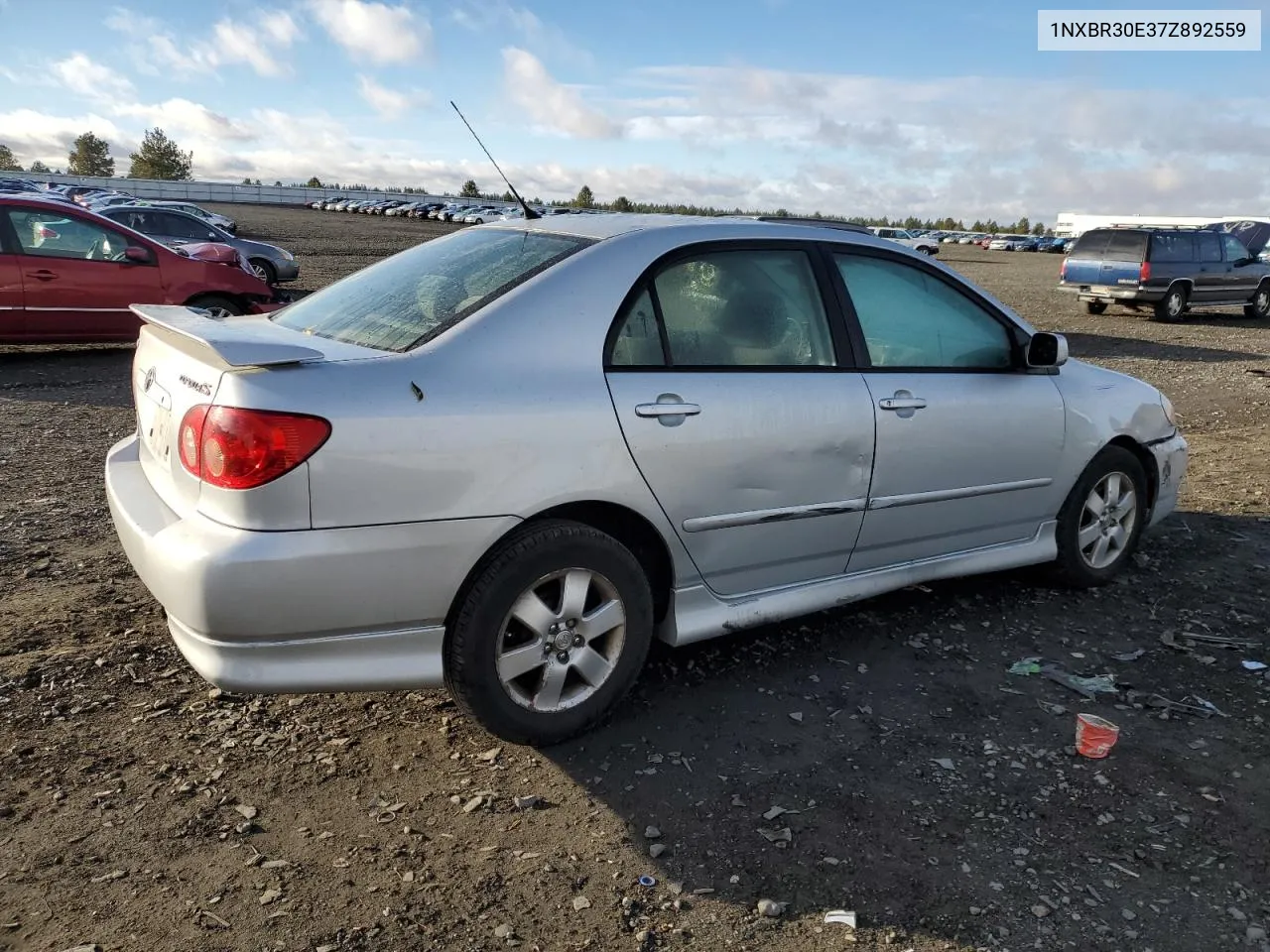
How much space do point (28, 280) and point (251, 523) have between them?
865 centimetres

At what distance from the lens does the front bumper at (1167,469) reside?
5055 mm

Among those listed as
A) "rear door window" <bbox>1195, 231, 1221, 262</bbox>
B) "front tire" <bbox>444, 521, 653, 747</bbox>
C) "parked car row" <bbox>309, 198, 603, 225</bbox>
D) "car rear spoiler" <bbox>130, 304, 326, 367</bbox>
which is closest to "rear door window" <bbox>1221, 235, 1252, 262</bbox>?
"rear door window" <bbox>1195, 231, 1221, 262</bbox>

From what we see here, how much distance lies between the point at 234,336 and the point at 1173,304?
780 inches

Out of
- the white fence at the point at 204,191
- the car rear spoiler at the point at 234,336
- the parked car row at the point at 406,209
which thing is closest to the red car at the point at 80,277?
the car rear spoiler at the point at 234,336

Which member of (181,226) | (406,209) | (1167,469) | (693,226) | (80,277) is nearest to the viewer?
(693,226)

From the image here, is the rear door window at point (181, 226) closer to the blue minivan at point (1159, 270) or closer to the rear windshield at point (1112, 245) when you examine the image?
the blue minivan at point (1159, 270)

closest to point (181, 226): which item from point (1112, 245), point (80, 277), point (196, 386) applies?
point (80, 277)

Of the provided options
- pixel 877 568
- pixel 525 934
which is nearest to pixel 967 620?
pixel 877 568

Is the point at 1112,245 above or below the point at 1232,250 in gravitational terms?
above

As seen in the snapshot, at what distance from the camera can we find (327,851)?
275 cm

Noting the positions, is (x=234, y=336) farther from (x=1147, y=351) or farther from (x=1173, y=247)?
(x=1173, y=247)

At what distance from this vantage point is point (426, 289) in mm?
3541

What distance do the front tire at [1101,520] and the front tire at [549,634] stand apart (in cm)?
238

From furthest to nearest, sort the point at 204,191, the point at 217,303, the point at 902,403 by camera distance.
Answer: the point at 204,191 → the point at 217,303 → the point at 902,403
